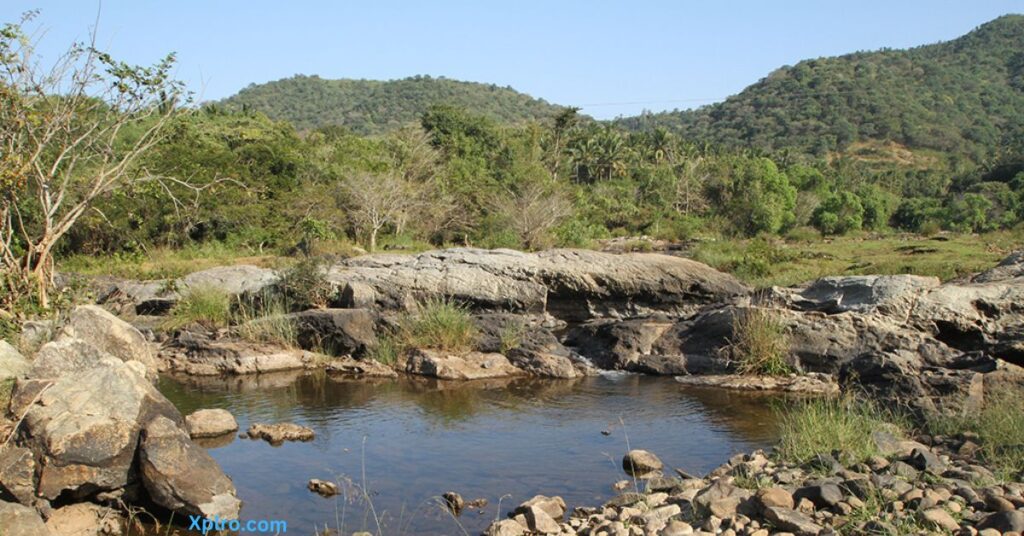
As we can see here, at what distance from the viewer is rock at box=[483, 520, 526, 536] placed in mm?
7363

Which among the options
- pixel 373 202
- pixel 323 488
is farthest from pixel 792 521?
pixel 373 202

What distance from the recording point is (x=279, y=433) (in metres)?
11.1

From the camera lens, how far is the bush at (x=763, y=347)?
597 inches

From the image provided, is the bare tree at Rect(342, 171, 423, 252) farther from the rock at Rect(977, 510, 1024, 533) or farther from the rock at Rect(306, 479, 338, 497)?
the rock at Rect(977, 510, 1024, 533)

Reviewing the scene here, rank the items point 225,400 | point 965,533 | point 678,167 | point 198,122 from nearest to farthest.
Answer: point 965,533
point 225,400
point 198,122
point 678,167

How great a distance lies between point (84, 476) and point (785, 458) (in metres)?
6.73

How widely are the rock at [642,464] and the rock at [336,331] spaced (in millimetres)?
8143

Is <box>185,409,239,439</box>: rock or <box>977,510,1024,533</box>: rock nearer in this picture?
<box>977,510,1024,533</box>: rock

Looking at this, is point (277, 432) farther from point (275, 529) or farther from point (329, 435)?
point (275, 529)

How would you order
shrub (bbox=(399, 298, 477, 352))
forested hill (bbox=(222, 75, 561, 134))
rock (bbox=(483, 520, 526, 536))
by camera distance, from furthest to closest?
1. forested hill (bbox=(222, 75, 561, 134))
2. shrub (bbox=(399, 298, 477, 352))
3. rock (bbox=(483, 520, 526, 536))

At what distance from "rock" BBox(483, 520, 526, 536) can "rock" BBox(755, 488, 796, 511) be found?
2008 millimetres

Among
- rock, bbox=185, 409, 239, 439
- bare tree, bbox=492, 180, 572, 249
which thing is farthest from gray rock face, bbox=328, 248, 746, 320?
bare tree, bbox=492, 180, 572, 249

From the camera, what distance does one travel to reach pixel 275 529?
789cm

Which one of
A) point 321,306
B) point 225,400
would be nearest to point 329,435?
point 225,400
